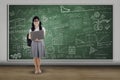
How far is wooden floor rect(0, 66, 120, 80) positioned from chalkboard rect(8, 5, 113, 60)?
1.57 ft

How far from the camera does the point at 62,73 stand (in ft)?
25.7

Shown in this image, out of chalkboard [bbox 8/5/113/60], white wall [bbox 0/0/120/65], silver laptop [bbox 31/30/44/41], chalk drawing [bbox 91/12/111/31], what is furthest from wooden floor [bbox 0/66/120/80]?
chalk drawing [bbox 91/12/111/31]

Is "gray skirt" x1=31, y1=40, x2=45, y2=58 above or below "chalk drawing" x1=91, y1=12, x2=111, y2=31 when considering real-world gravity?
below

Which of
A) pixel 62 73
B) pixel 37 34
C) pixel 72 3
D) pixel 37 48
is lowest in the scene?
pixel 62 73

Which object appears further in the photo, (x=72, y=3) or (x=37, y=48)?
(x=72, y=3)

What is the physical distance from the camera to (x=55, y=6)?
9.02 meters

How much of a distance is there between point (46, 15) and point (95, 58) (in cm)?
194

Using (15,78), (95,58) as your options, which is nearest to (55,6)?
(95,58)

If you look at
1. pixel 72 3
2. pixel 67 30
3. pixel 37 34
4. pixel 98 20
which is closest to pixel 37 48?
pixel 37 34

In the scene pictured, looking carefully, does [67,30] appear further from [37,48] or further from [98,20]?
[37,48]

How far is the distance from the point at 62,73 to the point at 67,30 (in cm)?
169

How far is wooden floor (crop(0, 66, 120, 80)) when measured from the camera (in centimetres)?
710

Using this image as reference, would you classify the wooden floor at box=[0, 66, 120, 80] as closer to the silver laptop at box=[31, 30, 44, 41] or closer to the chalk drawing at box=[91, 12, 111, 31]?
the silver laptop at box=[31, 30, 44, 41]

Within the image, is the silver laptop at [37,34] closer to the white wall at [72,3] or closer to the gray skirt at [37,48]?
the gray skirt at [37,48]
